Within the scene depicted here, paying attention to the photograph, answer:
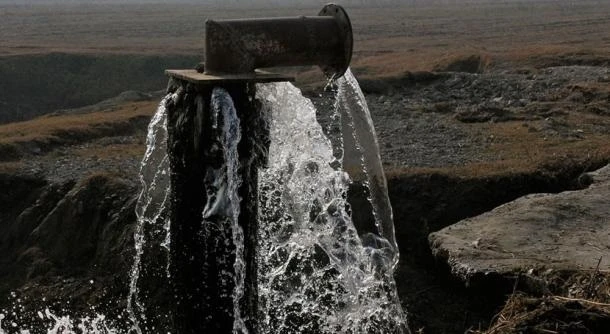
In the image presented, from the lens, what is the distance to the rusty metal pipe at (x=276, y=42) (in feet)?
Result: 17.3

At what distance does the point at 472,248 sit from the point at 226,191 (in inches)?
211

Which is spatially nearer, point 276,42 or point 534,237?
point 276,42

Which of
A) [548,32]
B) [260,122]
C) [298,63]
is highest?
[298,63]

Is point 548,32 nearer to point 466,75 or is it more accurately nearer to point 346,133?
point 466,75

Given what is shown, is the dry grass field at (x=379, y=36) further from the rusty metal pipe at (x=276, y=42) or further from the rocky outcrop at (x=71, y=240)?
the rusty metal pipe at (x=276, y=42)

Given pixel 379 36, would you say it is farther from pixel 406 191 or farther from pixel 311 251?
pixel 311 251

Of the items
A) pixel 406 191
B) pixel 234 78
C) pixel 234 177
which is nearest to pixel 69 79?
pixel 406 191

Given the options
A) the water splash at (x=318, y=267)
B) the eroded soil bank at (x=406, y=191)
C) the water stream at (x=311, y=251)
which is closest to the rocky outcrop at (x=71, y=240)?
the eroded soil bank at (x=406, y=191)

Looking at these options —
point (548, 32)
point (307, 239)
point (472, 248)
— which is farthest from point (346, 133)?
point (548, 32)

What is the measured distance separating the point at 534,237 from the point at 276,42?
5.85 meters

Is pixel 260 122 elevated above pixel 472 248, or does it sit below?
above

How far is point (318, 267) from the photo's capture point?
37.4ft

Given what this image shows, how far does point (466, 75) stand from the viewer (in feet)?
82.5

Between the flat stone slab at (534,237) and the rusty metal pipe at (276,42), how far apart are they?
14.4 ft
